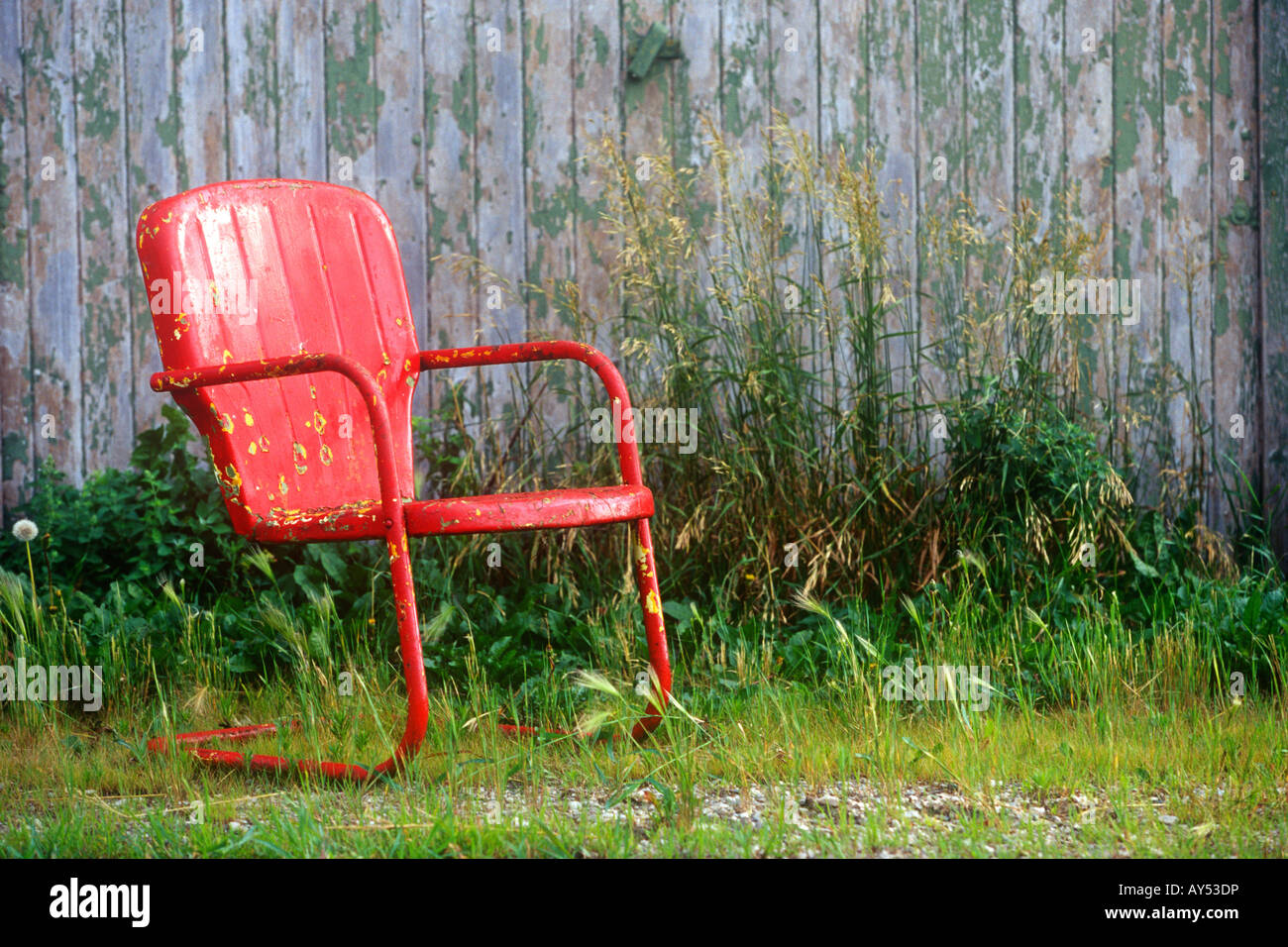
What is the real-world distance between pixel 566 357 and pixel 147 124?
5.86 feet

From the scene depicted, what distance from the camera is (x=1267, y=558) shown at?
2752 millimetres

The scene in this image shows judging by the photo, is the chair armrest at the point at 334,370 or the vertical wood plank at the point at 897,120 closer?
the chair armrest at the point at 334,370

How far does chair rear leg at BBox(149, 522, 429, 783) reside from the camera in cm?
152

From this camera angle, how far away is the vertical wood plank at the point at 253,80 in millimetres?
2867

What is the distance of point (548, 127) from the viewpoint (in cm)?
289

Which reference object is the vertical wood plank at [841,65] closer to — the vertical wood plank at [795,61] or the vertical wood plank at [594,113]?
the vertical wood plank at [795,61]

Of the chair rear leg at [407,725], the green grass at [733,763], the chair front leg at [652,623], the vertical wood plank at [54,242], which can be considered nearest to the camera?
the green grass at [733,763]

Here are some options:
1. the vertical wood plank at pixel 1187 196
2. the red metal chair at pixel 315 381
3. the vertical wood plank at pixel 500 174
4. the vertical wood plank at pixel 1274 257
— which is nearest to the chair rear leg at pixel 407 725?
the red metal chair at pixel 315 381

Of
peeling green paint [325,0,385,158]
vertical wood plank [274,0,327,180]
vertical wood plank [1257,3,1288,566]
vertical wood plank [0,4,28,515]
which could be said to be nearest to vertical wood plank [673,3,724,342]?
peeling green paint [325,0,385,158]

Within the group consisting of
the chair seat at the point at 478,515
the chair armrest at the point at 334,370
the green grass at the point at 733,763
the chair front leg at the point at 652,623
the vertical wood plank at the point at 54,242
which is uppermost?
the vertical wood plank at the point at 54,242

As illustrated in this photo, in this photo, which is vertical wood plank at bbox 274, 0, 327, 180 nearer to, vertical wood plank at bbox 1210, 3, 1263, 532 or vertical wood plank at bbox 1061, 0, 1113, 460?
vertical wood plank at bbox 1061, 0, 1113, 460

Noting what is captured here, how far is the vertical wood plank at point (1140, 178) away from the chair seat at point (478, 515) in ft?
6.12

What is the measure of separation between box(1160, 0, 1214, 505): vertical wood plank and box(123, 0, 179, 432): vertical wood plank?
2.68 metres

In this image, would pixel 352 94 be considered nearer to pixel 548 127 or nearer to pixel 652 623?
pixel 548 127
